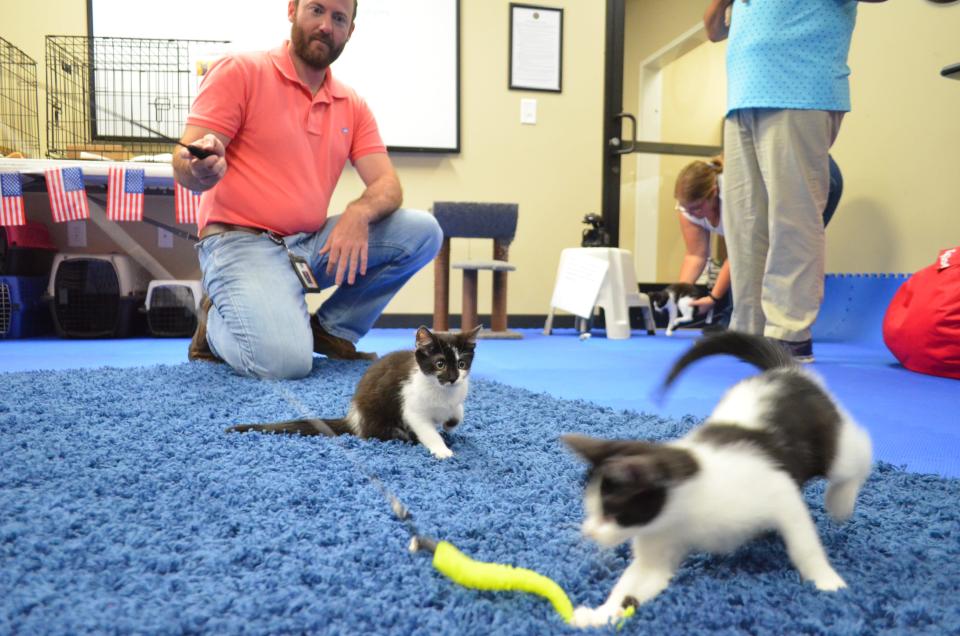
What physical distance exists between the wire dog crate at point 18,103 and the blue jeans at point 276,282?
258 centimetres

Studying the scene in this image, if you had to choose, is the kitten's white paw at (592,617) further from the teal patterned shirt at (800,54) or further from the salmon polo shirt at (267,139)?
the teal patterned shirt at (800,54)

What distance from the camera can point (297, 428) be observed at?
52.6 inches

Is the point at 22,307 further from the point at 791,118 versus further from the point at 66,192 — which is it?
the point at 791,118

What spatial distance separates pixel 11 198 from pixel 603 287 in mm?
3149

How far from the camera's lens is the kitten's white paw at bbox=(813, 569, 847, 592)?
0.68 m

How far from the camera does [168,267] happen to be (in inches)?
160

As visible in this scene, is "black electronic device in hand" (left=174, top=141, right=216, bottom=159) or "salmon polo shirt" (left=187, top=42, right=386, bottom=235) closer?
"black electronic device in hand" (left=174, top=141, right=216, bottom=159)

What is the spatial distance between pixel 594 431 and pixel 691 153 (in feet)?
12.0

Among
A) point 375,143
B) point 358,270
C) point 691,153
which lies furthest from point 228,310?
point 691,153

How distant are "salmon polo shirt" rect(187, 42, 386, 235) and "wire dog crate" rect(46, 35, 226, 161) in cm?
200

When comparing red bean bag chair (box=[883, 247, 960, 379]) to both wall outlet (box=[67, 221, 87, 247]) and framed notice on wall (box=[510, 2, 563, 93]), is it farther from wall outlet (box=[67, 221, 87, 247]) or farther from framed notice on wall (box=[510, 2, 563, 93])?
wall outlet (box=[67, 221, 87, 247])

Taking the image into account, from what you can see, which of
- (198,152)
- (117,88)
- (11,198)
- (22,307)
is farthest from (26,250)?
Result: (198,152)

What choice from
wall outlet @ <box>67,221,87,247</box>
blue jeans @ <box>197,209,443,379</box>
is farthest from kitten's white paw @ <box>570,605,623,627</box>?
wall outlet @ <box>67,221,87,247</box>

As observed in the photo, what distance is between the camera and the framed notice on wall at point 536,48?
4.31 m
